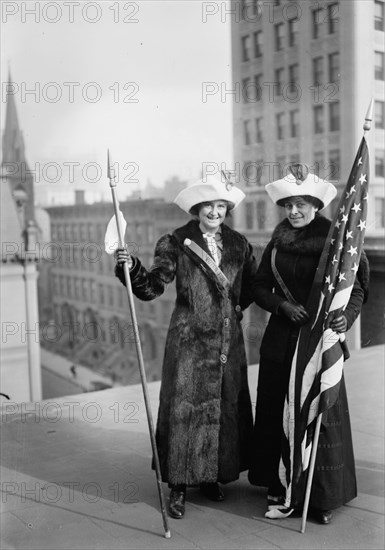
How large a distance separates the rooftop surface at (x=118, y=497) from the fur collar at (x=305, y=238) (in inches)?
49.6

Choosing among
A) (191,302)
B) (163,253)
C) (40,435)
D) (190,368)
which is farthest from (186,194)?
(40,435)

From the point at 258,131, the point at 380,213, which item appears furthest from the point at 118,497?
the point at 258,131

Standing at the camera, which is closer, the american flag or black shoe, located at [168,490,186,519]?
the american flag

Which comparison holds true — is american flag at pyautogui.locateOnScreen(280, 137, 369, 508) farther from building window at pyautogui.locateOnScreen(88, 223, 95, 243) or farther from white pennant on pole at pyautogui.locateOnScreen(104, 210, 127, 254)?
building window at pyautogui.locateOnScreen(88, 223, 95, 243)

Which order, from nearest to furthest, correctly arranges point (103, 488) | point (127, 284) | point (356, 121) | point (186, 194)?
point (127, 284)
point (186, 194)
point (103, 488)
point (356, 121)

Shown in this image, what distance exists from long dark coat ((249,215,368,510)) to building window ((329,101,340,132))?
1810 centimetres

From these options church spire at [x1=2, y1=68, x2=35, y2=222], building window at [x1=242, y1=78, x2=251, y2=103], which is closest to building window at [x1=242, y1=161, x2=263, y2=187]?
building window at [x1=242, y1=78, x2=251, y2=103]

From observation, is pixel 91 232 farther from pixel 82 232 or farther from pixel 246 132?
pixel 246 132

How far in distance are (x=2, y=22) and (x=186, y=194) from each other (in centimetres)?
152

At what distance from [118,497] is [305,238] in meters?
1.62

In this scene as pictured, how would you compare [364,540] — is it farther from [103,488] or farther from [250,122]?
[250,122]

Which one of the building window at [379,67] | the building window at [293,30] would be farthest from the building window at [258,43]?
the building window at [379,67]

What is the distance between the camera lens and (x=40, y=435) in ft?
15.3

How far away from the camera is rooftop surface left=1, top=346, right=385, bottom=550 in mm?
3076
